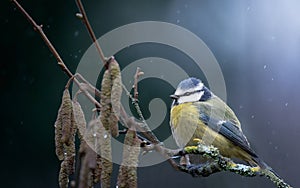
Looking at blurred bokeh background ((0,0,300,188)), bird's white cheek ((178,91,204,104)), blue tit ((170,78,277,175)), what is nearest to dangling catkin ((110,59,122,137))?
blue tit ((170,78,277,175))

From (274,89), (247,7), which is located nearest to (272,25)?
(247,7)

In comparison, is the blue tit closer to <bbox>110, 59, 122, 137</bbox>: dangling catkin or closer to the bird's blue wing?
the bird's blue wing

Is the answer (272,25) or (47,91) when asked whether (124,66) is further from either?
(272,25)

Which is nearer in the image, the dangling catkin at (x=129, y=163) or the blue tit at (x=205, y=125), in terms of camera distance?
the dangling catkin at (x=129, y=163)

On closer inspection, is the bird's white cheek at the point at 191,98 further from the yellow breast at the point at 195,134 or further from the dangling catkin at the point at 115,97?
the dangling catkin at the point at 115,97

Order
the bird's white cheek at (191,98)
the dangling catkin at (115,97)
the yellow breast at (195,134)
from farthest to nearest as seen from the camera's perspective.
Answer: the bird's white cheek at (191,98), the yellow breast at (195,134), the dangling catkin at (115,97)

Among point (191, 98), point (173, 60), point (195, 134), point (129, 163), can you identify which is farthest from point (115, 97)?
point (173, 60)

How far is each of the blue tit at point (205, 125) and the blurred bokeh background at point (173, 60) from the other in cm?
51

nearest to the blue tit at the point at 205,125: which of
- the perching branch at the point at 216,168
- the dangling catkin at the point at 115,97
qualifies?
the perching branch at the point at 216,168

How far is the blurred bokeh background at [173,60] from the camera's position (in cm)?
158

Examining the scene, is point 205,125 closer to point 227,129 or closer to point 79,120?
point 227,129

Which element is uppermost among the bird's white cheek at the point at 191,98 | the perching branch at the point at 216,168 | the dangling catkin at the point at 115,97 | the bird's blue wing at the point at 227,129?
the dangling catkin at the point at 115,97

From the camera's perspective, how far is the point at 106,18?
1679mm

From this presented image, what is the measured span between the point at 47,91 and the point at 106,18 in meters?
0.32
